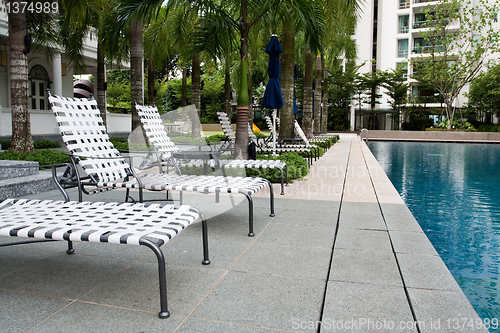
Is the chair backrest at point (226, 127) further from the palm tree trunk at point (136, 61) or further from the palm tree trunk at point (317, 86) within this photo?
the palm tree trunk at point (317, 86)

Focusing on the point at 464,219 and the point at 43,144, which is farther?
the point at 43,144

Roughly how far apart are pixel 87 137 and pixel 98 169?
1.72 ft

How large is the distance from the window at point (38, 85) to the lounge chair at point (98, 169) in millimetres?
17190

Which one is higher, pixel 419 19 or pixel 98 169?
pixel 419 19

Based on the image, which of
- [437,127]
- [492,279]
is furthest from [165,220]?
[437,127]

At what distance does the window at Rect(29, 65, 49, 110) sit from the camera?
65.2ft

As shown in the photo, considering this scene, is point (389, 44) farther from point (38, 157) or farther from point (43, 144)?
point (38, 157)

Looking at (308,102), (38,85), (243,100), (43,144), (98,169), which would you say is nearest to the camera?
(98,169)

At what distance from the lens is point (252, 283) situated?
290cm

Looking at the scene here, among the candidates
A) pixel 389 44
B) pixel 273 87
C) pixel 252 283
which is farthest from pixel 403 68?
pixel 252 283

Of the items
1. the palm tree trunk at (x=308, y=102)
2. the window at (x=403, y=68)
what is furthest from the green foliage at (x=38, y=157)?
the window at (x=403, y=68)

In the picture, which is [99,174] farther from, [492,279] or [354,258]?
[492,279]

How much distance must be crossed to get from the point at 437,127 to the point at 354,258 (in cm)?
3229

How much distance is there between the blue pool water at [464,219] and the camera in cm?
365
